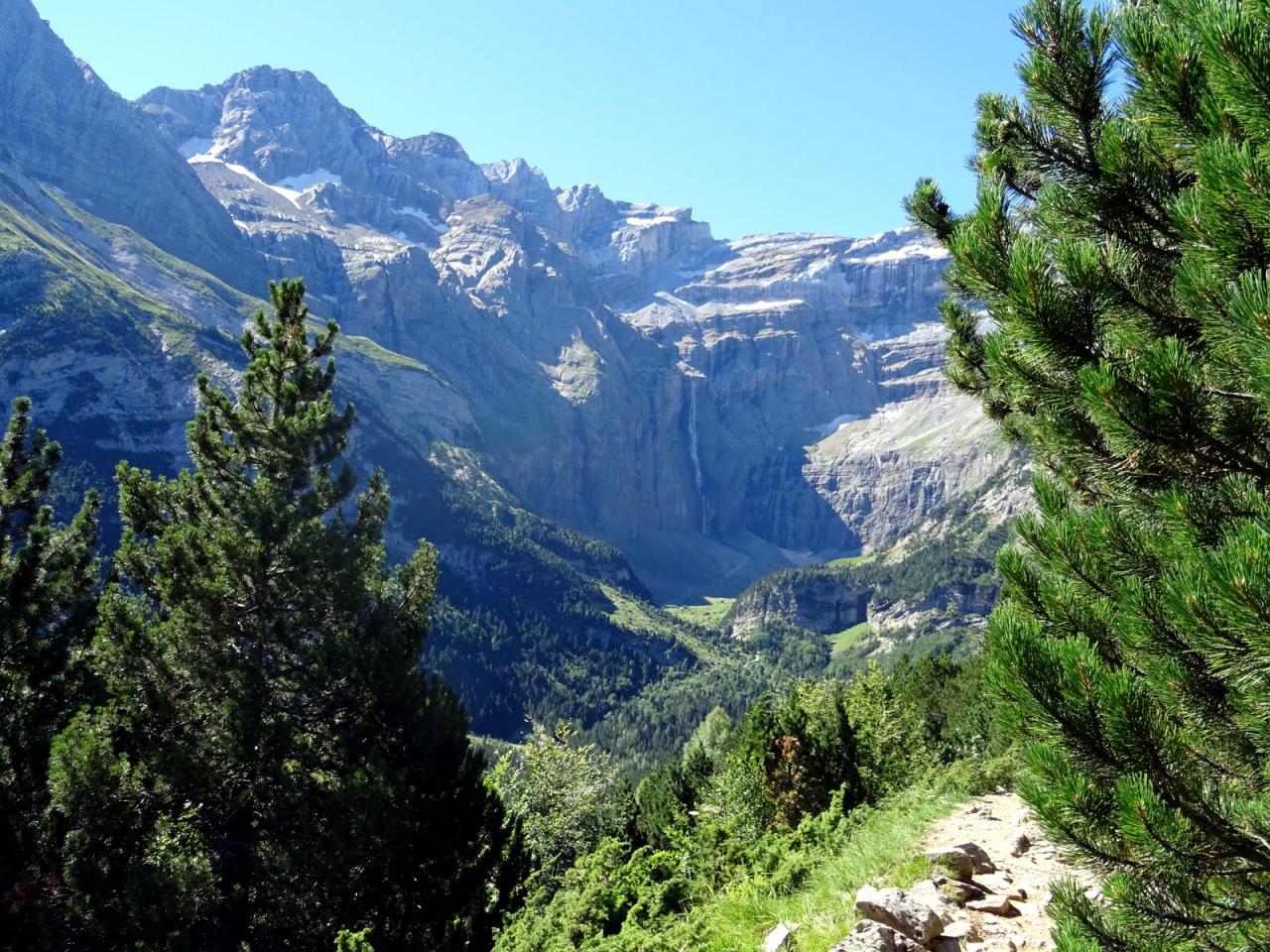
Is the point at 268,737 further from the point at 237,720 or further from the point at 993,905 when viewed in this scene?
the point at 993,905

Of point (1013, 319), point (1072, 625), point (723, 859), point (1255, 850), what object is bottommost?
point (723, 859)

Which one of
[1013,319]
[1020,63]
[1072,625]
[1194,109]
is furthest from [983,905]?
[1020,63]

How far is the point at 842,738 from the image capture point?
909 inches

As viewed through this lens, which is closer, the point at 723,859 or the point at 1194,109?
the point at 1194,109

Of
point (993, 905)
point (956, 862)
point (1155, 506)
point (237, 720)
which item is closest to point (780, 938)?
point (993, 905)

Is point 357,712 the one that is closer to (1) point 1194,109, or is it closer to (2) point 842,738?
(2) point 842,738

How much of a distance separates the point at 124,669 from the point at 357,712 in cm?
462

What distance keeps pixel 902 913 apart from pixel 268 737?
12957 mm

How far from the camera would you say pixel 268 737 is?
15.2 meters

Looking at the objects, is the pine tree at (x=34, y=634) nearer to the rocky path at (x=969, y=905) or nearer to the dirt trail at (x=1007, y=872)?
the rocky path at (x=969, y=905)

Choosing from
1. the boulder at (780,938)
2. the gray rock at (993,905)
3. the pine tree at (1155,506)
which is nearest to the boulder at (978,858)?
the gray rock at (993,905)

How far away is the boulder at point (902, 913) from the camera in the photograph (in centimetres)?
675

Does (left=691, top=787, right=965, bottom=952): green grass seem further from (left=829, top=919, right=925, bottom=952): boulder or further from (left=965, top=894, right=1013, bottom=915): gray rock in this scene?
(left=965, top=894, right=1013, bottom=915): gray rock

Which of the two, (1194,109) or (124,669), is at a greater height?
(1194,109)
